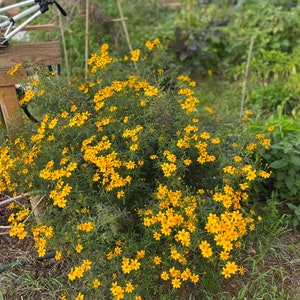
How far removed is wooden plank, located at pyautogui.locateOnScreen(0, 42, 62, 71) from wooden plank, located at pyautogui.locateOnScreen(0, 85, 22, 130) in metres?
0.15

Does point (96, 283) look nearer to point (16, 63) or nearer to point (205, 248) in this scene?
point (205, 248)

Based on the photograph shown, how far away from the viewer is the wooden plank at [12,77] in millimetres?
2555

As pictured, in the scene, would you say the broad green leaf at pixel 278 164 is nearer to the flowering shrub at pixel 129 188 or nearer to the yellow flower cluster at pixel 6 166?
the flowering shrub at pixel 129 188

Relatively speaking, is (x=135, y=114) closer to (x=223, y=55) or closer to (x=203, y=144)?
(x=203, y=144)

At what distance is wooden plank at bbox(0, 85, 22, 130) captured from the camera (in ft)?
8.42

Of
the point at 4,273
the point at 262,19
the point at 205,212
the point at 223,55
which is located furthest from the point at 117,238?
the point at 262,19

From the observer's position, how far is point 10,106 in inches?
104

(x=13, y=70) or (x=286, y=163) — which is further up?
(x=13, y=70)

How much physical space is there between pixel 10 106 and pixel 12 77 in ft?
0.66

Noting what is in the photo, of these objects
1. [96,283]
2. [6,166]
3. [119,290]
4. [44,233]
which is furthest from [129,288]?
[6,166]

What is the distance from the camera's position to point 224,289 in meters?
2.30

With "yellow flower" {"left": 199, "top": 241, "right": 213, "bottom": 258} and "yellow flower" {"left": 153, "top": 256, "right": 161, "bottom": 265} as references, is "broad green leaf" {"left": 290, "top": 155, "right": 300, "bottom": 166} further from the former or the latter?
"yellow flower" {"left": 153, "top": 256, "right": 161, "bottom": 265}

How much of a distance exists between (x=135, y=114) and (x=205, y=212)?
0.76m

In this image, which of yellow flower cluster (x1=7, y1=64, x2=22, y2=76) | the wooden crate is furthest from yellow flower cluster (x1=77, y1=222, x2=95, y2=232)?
yellow flower cluster (x1=7, y1=64, x2=22, y2=76)
